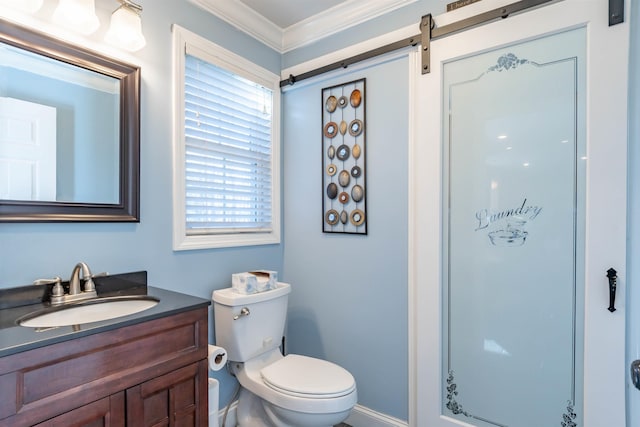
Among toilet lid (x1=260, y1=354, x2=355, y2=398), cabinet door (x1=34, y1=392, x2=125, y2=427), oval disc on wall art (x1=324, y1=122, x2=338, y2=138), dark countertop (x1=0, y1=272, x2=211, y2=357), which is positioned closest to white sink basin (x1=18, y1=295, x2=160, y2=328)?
dark countertop (x1=0, y1=272, x2=211, y2=357)

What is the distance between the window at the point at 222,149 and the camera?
1.72 metres

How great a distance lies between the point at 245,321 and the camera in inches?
66.7

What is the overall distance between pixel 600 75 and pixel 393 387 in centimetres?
172

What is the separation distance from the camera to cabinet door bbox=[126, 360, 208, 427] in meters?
1.06

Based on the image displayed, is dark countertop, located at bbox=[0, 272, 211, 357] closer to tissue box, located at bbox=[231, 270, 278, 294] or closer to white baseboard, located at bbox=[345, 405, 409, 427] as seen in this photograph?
tissue box, located at bbox=[231, 270, 278, 294]

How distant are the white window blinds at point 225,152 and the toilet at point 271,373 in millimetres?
448

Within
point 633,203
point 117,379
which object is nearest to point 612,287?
point 633,203

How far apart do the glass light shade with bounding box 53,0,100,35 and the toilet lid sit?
166cm

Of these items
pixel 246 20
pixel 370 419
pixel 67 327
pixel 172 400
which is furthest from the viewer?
pixel 246 20

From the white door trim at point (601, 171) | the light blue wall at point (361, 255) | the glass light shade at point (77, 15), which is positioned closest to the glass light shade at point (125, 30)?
the glass light shade at point (77, 15)

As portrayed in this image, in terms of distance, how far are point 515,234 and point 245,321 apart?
1338 mm

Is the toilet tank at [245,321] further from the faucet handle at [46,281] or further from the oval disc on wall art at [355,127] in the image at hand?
the oval disc on wall art at [355,127]

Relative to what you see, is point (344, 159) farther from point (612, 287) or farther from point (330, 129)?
point (612, 287)

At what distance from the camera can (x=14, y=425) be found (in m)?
0.82
